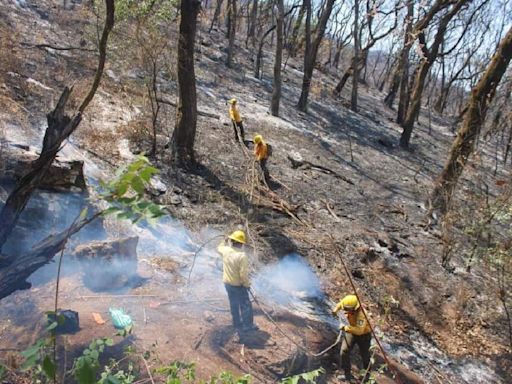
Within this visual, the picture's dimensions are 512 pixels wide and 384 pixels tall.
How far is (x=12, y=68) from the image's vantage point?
37.5 ft

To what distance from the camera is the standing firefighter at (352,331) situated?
17.9ft

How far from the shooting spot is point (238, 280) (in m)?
5.57

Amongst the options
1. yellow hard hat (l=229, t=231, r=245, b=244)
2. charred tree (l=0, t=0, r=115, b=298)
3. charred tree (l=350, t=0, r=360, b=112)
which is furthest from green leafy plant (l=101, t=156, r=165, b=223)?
charred tree (l=350, t=0, r=360, b=112)

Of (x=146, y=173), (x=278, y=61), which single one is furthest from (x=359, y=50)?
(x=146, y=173)

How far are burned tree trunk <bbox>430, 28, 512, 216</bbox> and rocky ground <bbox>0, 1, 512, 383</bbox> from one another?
1.50m

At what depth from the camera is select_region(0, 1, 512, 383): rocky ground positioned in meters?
5.72

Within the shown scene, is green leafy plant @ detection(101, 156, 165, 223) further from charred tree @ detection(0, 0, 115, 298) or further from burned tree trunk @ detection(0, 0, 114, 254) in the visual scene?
charred tree @ detection(0, 0, 115, 298)

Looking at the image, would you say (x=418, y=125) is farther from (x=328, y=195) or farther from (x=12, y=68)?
(x=12, y=68)

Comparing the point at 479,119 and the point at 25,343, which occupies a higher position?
the point at 479,119

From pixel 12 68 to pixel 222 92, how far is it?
7134 mm

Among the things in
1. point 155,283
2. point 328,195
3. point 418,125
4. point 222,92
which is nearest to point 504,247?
point 328,195

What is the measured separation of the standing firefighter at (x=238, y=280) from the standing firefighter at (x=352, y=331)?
3.58ft

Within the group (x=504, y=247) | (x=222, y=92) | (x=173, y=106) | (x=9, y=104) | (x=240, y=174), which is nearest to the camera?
(x=504, y=247)

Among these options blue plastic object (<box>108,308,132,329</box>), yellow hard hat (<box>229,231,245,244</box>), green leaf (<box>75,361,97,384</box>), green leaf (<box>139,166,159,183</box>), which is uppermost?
green leaf (<box>139,166,159,183</box>)
